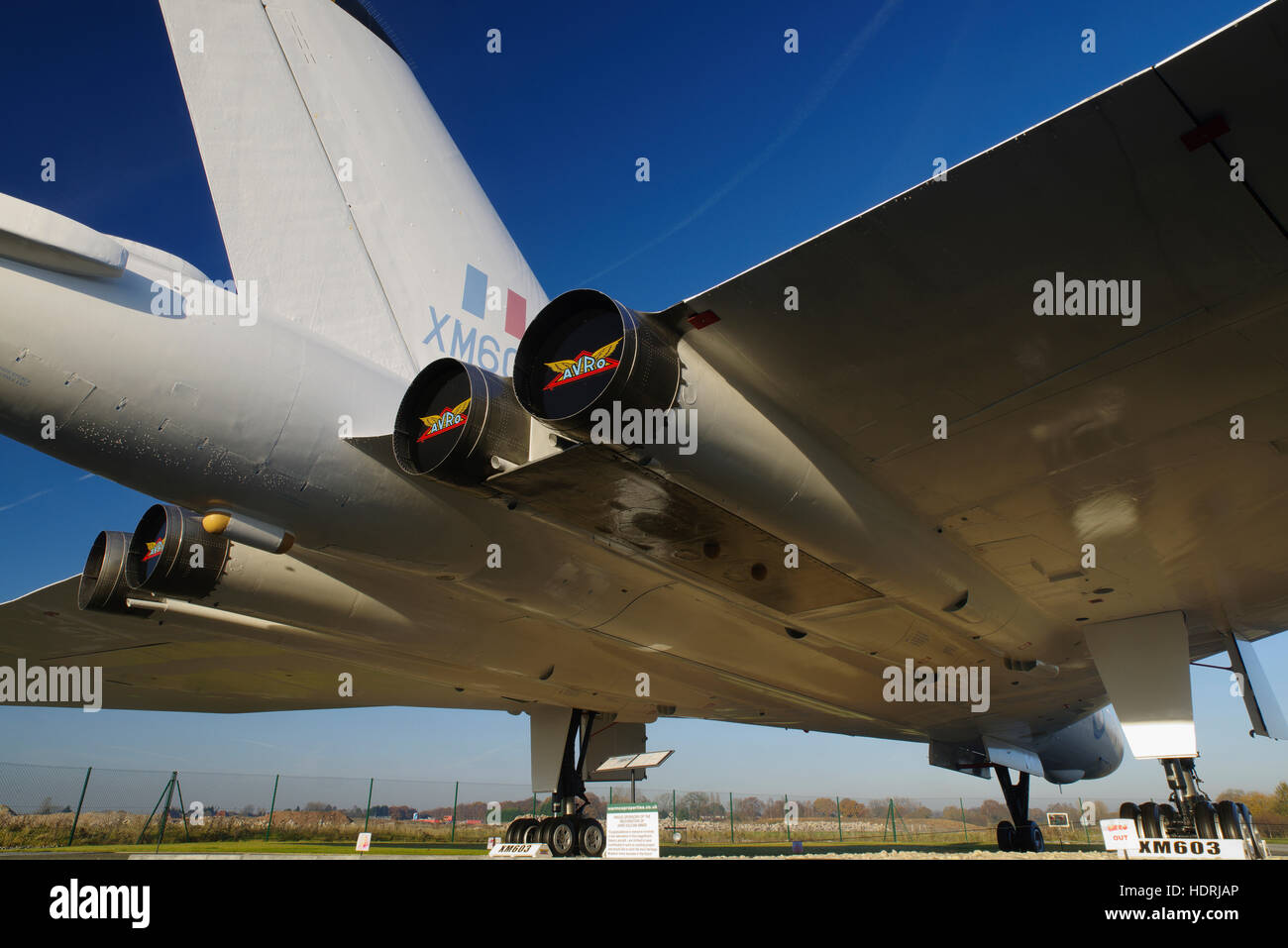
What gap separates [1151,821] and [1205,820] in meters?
0.78

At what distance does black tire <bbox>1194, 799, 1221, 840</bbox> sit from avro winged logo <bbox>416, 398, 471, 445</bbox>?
10344 mm

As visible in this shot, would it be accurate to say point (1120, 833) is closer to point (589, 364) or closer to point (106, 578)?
point (589, 364)

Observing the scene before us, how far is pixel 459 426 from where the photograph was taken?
4.93 m

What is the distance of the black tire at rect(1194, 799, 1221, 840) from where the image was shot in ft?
31.2

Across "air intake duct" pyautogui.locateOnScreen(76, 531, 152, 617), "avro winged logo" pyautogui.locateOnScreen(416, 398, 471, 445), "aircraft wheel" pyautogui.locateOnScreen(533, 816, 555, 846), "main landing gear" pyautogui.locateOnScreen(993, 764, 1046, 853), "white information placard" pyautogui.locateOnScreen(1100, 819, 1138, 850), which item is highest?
"avro winged logo" pyautogui.locateOnScreen(416, 398, 471, 445)

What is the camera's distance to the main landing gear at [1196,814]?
9.56 metres

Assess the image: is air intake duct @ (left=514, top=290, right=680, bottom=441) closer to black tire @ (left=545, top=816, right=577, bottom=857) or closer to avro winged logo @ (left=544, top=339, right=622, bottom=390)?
avro winged logo @ (left=544, top=339, right=622, bottom=390)

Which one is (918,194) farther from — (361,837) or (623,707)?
(361,837)

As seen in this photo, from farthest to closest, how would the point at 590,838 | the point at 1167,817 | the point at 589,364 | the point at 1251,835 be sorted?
the point at 590,838 < the point at 1167,817 < the point at 1251,835 < the point at 589,364

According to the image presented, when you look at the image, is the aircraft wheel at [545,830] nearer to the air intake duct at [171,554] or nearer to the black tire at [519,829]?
the black tire at [519,829]

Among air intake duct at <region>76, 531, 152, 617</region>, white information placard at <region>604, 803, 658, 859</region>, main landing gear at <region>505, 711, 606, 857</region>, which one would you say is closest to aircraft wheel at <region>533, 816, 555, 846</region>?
main landing gear at <region>505, 711, 606, 857</region>

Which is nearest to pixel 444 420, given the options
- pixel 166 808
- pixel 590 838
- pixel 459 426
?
pixel 459 426

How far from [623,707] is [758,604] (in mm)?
6898
